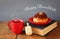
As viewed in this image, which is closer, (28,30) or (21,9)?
(28,30)

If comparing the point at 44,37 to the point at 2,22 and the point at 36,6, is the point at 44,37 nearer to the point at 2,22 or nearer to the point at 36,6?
the point at 36,6

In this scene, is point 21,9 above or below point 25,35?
above

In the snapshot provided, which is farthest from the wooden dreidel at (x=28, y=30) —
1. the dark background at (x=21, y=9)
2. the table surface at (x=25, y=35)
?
the dark background at (x=21, y=9)

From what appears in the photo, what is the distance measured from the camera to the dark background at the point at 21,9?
142 centimetres

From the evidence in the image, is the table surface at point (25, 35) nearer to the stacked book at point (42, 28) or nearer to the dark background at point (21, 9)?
the stacked book at point (42, 28)

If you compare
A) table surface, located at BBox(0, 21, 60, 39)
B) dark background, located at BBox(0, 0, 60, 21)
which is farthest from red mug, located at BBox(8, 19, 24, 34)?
dark background, located at BBox(0, 0, 60, 21)

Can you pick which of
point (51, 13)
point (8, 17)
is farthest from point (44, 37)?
point (8, 17)

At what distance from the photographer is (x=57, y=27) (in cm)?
129

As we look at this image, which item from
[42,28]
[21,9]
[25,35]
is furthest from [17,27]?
[21,9]

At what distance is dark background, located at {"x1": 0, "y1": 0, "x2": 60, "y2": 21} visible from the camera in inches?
55.9

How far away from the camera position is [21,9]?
4.78 ft

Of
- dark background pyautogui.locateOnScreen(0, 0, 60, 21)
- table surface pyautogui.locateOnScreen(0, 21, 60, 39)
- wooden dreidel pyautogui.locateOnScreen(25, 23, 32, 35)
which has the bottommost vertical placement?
table surface pyautogui.locateOnScreen(0, 21, 60, 39)

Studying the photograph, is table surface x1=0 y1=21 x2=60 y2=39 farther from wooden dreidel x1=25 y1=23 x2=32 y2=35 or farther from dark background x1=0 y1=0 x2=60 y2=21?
dark background x1=0 y1=0 x2=60 y2=21

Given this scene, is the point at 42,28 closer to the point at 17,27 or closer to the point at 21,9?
the point at 17,27
